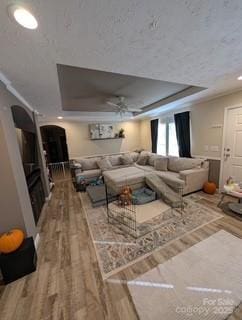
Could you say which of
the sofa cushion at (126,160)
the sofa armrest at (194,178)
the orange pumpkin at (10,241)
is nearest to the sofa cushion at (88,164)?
the sofa cushion at (126,160)

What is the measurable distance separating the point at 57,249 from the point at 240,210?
336 centimetres

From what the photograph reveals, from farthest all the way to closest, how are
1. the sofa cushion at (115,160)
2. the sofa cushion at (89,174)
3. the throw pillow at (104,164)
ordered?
the sofa cushion at (115,160) < the throw pillow at (104,164) < the sofa cushion at (89,174)

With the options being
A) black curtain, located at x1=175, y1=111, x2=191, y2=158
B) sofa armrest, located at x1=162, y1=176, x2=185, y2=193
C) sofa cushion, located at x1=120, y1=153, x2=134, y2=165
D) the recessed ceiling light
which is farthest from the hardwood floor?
sofa cushion, located at x1=120, y1=153, x2=134, y2=165

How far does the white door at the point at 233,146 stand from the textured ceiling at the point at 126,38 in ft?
5.39

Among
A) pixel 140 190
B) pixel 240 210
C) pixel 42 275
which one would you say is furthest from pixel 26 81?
pixel 240 210

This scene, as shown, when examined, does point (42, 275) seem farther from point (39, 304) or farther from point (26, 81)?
point (26, 81)

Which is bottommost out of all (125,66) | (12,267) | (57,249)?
(57,249)

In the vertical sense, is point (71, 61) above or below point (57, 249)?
above

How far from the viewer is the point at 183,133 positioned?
4.52 metres

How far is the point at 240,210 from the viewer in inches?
106

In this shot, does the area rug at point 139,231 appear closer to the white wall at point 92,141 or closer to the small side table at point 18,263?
the small side table at point 18,263

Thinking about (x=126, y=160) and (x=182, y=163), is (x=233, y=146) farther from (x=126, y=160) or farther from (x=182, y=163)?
(x=126, y=160)

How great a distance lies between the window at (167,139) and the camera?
17.3ft

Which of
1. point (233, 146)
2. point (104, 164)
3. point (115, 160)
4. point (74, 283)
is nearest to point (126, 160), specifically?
point (115, 160)
